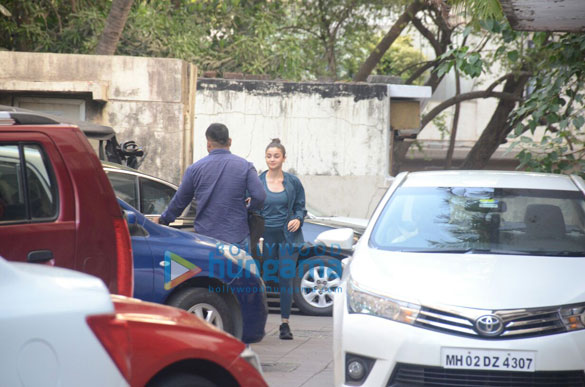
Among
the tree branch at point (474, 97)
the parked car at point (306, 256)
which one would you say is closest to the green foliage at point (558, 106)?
the parked car at point (306, 256)

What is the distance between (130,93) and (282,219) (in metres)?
5.60

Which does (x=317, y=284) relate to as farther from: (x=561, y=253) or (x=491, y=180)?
(x=561, y=253)

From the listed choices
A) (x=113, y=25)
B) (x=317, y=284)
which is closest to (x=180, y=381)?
(x=317, y=284)

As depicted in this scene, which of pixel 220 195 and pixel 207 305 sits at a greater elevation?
pixel 220 195

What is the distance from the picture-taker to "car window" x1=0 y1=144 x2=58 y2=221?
4973 mm

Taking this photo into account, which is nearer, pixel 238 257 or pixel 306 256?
pixel 238 257

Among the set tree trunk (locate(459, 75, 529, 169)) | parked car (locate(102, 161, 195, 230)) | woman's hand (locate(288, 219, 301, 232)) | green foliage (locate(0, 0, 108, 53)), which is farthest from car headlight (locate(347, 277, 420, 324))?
tree trunk (locate(459, 75, 529, 169))

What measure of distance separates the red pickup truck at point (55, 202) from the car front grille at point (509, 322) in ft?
6.39

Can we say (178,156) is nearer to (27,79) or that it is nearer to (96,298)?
(27,79)

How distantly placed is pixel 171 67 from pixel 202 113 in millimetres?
1967

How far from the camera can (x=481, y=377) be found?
15.8ft

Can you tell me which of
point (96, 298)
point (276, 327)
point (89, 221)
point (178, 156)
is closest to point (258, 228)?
point (276, 327)

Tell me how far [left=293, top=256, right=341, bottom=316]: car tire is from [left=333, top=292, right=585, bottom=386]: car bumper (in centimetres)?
495

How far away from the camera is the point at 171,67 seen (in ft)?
42.1
